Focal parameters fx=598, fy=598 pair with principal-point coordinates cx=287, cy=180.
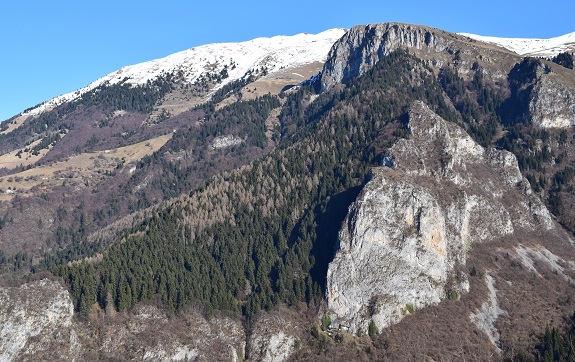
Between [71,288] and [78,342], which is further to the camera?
[71,288]

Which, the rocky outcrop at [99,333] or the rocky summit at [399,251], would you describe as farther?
the rocky summit at [399,251]

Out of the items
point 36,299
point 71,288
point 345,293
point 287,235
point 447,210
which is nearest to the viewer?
point 36,299

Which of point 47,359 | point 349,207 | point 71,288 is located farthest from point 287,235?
point 47,359

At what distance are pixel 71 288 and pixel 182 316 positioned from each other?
2777 cm

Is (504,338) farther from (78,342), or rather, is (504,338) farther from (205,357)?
(78,342)

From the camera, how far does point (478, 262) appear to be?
179125 millimetres

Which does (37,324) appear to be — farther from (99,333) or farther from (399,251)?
(399,251)

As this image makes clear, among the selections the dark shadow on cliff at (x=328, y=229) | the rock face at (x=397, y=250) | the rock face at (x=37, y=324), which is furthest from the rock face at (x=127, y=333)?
the dark shadow on cliff at (x=328, y=229)

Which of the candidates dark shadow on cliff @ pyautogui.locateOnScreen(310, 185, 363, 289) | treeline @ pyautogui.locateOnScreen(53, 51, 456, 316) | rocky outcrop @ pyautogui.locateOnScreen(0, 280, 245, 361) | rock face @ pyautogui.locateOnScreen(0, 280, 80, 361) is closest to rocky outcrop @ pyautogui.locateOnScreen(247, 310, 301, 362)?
rocky outcrop @ pyautogui.locateOnScreen(0, 280, 245, 361)

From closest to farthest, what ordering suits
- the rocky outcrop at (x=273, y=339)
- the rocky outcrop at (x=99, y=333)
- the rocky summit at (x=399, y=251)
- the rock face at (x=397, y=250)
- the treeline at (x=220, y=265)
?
the rocky outcrop at (x=99, y=333) → the rocky outcrop at (x=273, y=339) → the treeline at (x=220, y=265) → the rocky summit at (x=399, y=251) → the rock face at (x=397, y=250)

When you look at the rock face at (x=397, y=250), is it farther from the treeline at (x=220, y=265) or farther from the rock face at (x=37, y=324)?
the rock face at (x=37, y=324)

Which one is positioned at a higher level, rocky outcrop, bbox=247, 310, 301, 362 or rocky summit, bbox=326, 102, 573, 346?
rocky summit, bbox=326, 102, 573, 346

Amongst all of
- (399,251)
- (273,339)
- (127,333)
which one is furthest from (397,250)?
(127,333)

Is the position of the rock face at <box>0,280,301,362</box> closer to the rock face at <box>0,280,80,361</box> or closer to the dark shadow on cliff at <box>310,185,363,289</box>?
the rock face at <box>0,280,80,361</box>
